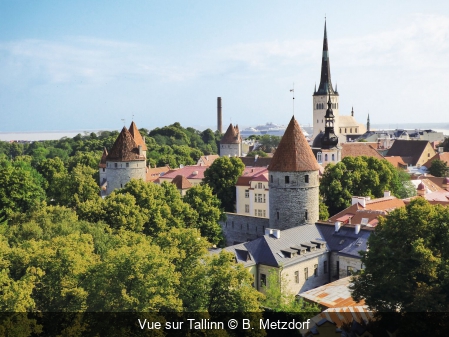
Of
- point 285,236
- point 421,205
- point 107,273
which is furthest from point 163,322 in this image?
point 285,236

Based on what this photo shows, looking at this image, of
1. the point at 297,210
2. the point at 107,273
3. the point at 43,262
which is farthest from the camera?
the point at 297,210

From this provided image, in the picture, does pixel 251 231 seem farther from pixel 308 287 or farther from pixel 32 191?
pixel 32 191

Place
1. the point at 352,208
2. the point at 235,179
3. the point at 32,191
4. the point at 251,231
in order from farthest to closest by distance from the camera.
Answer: the point at 235,179 < the point at 32,191 < the point at 251,231 < the point at 352,208

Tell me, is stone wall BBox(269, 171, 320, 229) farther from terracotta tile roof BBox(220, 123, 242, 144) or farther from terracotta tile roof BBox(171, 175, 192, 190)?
terracotta tile roof BBox(220, 123, 242, 144)

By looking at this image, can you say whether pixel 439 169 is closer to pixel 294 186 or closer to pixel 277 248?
pixel 294 186

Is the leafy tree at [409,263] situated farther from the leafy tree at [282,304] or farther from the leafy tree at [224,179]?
the leafy tree at [224,179]
